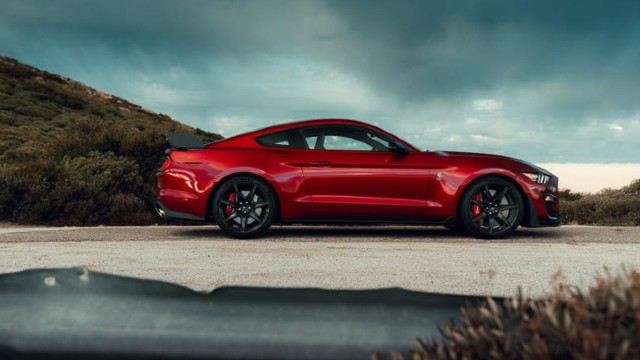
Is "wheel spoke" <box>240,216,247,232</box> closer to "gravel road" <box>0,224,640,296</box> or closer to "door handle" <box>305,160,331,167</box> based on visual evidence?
"gravel road" <box>0,224,640,296</box>

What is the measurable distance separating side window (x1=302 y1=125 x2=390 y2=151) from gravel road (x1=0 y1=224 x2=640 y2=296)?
1255 mm

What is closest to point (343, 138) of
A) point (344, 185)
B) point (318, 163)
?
point (318, 163)

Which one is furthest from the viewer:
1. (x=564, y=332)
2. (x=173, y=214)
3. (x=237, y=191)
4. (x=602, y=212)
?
(x=602, y=212)

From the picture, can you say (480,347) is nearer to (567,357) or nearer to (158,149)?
(567,357)

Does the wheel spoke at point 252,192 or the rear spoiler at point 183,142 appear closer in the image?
the wheel spoke at point 252,192

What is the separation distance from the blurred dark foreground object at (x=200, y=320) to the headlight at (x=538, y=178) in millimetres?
5573

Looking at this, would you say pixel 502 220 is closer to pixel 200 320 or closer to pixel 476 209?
pixel 476 209

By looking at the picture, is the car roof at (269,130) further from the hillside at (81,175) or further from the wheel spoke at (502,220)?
the hillside at (81,175)

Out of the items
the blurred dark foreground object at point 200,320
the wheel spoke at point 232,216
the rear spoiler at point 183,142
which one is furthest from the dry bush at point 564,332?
the rear spoiler at point 183,142

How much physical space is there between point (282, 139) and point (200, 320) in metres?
5.42

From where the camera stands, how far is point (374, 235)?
9023 mm

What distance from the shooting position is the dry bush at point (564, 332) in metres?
2.29

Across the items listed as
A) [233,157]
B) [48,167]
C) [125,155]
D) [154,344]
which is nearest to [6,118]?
Answer: [125,155]

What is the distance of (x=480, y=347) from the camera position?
2.52m
